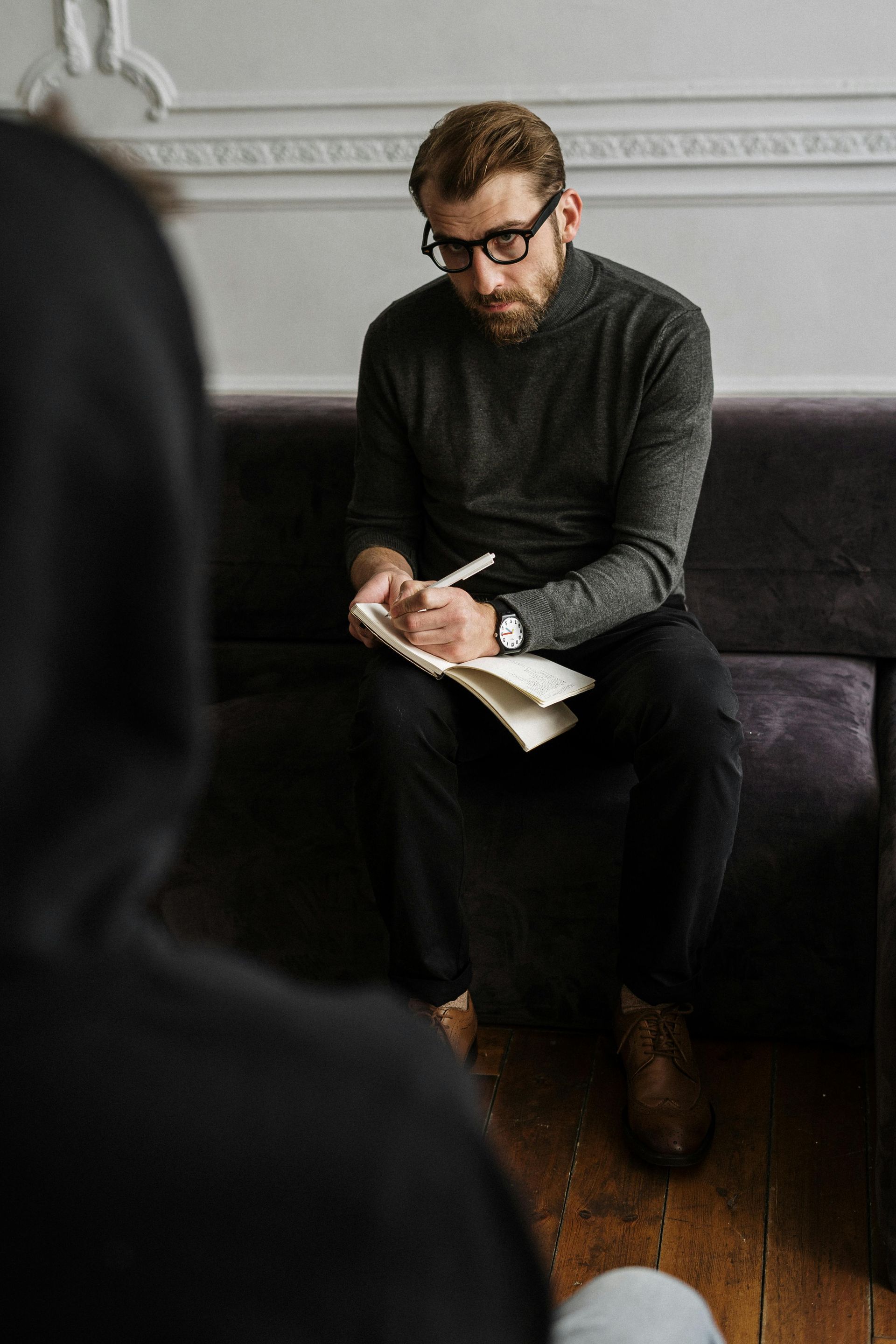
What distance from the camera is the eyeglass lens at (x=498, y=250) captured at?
1.71 meters

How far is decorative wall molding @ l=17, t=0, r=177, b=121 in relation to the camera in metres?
2.71

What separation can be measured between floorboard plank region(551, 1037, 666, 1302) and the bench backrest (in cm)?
89

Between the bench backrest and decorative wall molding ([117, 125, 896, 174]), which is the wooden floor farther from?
decorative wall molding ([117, 125, 896, 174])

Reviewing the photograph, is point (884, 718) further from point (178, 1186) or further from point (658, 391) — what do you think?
point (178, 1186)

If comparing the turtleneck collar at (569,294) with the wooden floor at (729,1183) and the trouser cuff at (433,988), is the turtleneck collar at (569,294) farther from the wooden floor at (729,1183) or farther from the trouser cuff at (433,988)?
the wooden floor at (729,1183)

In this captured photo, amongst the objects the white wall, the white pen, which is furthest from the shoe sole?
the white wall

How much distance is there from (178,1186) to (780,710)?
1.64m

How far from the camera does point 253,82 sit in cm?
267

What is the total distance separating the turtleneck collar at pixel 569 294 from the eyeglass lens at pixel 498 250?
3.9 inches

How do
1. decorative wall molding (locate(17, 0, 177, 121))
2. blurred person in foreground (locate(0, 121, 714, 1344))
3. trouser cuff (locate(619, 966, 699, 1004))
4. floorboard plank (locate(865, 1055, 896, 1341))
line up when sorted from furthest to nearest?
decorative wall molding (locate(17, 0, 177, 121)) < trouser cuff (locate(619, 966, 699, 1004)) < floorboard plank (locate(865, 1055, 896, 1341)) < blurred person in foreground (locate(0, 121, 714, 1344))

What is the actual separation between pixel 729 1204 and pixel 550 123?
2.09 meters

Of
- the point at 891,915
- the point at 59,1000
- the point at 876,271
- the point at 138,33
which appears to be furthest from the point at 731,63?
the point at 59,1000

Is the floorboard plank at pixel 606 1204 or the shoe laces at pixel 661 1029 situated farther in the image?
the shoe laces at pixel 661 1029

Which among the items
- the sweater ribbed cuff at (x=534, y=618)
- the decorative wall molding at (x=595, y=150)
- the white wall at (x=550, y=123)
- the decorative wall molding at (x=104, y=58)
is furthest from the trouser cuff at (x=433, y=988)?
the decorative wall molding at (x=104, y=58)
